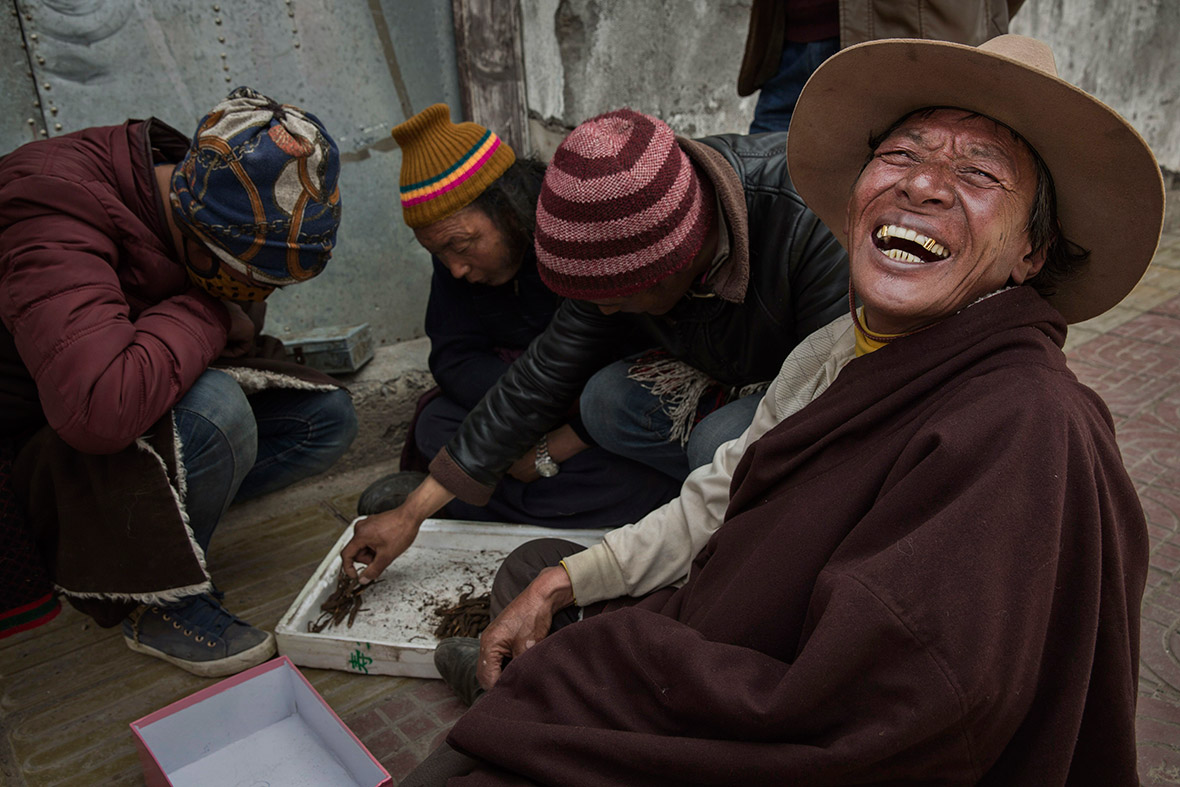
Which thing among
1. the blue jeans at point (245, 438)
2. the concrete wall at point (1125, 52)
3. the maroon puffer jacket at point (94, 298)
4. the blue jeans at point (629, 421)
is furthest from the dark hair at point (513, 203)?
the concrete wall at point (1125, 52)

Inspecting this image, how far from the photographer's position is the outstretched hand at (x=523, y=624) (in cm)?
188

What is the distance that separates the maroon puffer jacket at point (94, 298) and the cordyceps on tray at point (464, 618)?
930mm

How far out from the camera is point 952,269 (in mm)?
1360

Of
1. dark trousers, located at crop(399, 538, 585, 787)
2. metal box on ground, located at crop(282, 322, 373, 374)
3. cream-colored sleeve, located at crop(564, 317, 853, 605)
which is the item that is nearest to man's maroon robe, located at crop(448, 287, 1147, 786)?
cream-colored sleeve, located at crop(564, 317, 853, 605)

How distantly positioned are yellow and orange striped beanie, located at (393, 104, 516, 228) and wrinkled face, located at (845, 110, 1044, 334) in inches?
61.5

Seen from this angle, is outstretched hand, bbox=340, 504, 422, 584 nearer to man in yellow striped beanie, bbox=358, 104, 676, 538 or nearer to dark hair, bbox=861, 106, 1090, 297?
man in yellow striped beanie, bbox=358, 104, 676, 538

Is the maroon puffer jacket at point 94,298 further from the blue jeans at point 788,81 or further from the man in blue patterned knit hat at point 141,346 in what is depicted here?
the blue jeans at point 788,81

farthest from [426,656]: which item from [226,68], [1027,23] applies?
[1027,23]

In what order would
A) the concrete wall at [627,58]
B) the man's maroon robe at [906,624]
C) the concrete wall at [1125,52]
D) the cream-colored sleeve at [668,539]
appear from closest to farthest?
the man's maroon robe at [906,624] → the cream-colored sleeve at [668,539] → the concrete wall at [627,58] → the concrete wall at [1125,52]

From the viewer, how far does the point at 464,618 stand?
244 cm

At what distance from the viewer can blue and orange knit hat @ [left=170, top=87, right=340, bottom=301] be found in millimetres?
2182

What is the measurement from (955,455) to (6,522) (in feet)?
7.31

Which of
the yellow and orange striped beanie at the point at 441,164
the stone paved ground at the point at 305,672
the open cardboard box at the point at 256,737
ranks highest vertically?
the yellow and orange striped beanie at the point at 441,164

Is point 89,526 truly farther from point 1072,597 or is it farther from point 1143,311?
point 1143,311
